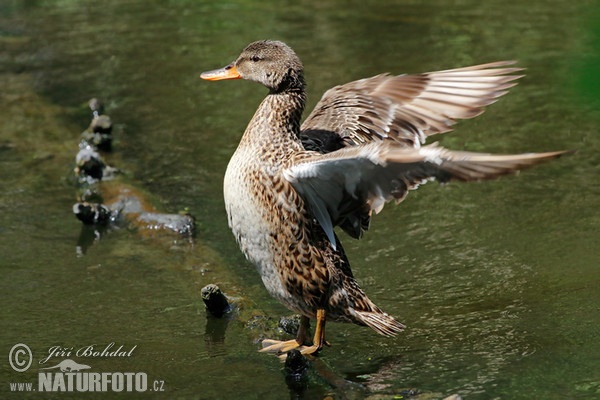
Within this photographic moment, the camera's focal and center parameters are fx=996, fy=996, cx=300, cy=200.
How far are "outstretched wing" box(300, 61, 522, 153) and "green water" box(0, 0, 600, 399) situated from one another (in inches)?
40.2

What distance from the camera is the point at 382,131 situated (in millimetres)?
5777

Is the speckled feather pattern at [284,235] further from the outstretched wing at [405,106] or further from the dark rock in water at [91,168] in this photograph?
the dark rock in water at [91,168]

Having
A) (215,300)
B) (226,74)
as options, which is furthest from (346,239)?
(226,74)

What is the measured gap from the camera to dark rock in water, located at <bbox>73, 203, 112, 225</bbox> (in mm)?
7113

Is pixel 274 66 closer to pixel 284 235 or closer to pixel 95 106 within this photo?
pixel 284 235

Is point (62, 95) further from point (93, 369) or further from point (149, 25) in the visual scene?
point (93, 369)

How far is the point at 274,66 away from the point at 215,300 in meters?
1.35

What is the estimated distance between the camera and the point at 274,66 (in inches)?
214

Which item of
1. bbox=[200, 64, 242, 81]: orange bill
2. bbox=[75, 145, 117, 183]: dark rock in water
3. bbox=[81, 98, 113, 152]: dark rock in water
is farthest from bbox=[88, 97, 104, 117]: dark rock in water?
bbox=[200, 64, 242, 81]: orange bill

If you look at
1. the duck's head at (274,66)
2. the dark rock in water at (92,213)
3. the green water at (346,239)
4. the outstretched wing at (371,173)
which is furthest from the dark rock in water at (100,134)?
the outstretched wing at (371,173)

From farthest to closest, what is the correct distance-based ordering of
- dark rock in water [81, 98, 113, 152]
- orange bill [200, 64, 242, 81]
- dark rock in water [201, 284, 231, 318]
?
dark rock in water [81, 98, 113, 152], orange bill [200, 64, 242, 81], dark rock in water [201, 284, 231, 318]

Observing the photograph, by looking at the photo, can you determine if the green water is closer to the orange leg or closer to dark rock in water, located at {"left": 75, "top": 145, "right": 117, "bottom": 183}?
the orange leg

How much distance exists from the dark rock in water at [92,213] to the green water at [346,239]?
158 millimetres

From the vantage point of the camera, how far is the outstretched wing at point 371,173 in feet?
13.4
